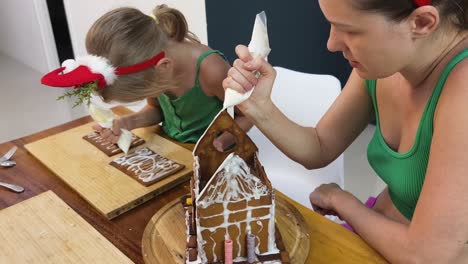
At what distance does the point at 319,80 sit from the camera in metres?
1.38

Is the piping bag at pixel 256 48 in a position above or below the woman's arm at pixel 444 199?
above

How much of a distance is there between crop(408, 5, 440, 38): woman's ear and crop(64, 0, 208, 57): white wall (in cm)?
168

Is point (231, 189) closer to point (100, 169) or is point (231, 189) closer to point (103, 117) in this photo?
point (100, 169)

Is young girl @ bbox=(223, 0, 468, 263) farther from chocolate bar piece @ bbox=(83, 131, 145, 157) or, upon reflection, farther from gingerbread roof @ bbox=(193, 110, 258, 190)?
chocolate bar piece @ bbox=(83, 131, 145, 157)

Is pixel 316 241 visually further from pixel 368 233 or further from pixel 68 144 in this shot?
pixel 68 144

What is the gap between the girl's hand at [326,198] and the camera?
3.10ft

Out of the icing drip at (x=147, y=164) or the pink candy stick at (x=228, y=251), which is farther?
the icing drip at (x=147, y=164)

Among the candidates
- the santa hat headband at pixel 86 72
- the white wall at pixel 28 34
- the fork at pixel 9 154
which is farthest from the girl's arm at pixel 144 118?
the white wall at pixel 28 34

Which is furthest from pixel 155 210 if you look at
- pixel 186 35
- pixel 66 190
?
pixel 186 35

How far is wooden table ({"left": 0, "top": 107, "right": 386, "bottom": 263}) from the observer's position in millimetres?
807

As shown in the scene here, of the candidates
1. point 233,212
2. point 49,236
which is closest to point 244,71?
point 233,212

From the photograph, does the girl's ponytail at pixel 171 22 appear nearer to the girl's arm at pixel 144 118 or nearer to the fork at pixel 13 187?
the girl's arm at pixel 144 118

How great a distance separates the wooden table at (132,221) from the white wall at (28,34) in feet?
10.3

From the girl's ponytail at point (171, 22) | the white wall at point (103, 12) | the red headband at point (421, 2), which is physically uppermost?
the red headband at point (421, 2)
